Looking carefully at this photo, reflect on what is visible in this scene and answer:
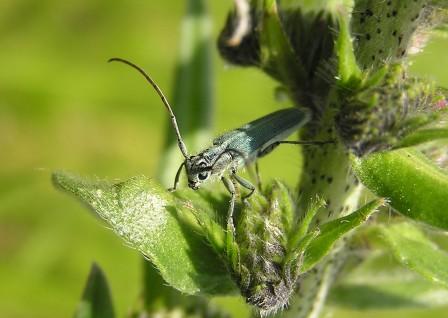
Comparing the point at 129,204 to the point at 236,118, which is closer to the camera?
the point at 129,204

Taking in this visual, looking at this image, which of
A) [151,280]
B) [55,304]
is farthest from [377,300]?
[55,304]

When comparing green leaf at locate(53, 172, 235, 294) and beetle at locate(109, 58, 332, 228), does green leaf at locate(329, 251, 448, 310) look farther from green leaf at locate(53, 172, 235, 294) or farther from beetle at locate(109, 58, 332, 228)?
green leaf at locate(53, 172, 235, 294)

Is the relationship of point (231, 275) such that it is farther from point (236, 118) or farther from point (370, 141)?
point (236, 118)

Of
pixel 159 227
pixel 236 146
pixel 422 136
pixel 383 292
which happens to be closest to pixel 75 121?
pixel 236 146

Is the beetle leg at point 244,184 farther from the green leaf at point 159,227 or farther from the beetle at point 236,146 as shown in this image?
the green leaf at point 159,227

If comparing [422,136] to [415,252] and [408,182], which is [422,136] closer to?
[408,182]

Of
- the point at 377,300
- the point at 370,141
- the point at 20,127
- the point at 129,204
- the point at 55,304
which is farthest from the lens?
the point at 20,127

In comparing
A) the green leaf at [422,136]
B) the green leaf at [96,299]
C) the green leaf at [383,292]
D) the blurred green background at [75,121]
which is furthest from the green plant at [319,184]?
the blurred green background at [75,121]
